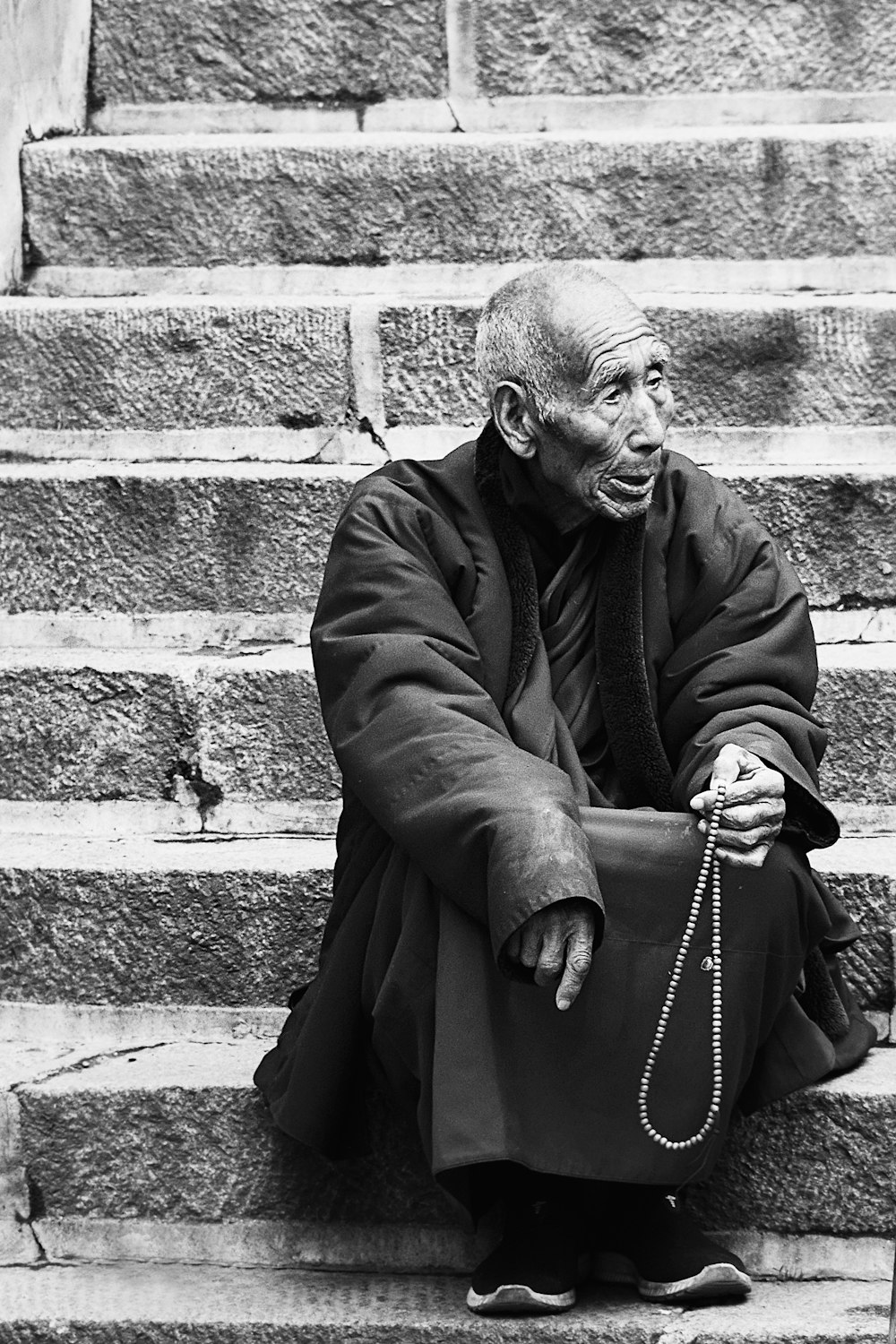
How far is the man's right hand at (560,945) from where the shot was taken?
240 cm

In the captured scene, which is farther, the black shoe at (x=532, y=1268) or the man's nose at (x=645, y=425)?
the man's nose at (x=645, y=425)

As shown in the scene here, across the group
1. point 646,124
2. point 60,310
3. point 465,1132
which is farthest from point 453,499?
point 646,124

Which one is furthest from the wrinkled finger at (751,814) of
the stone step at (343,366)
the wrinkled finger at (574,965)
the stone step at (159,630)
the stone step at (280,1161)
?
the stone step at (343,366)

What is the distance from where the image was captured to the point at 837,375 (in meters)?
3.92

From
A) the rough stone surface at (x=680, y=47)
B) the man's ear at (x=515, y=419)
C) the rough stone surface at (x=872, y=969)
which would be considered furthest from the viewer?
the rough stone surface at (x=680, y=47)

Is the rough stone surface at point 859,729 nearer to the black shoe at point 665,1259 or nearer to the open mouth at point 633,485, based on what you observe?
the open mouth at point 633,485

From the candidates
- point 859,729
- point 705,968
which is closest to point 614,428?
point 705,968

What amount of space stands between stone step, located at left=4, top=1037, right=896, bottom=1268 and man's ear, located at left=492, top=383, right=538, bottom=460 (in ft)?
3.29

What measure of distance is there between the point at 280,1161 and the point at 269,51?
9.41 feet

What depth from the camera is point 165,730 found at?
3.49 meters

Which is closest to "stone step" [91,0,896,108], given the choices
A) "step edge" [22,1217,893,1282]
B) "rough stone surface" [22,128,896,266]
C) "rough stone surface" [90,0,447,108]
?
"rough stone surface" [90,0,447,108]

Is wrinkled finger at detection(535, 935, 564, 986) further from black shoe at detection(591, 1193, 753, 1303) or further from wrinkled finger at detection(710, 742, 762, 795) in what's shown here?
black shoe at detection(591, 1193, 753, 1303)

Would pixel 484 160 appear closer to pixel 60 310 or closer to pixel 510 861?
pixel 60 310

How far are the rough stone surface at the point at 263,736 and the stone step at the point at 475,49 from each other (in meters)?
1.85
